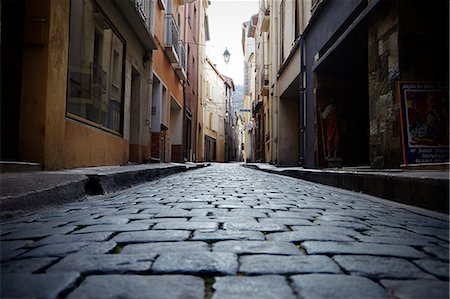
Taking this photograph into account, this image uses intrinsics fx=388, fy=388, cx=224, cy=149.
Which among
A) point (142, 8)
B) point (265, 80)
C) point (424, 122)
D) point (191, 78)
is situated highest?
point (191, 78)

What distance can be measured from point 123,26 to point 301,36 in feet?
15.8

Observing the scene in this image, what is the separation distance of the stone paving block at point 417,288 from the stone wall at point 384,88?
3.73 metres

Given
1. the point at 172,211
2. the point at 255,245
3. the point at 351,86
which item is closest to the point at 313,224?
the point at 255,245

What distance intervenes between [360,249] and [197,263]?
0.82m

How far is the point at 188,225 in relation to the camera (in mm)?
2477

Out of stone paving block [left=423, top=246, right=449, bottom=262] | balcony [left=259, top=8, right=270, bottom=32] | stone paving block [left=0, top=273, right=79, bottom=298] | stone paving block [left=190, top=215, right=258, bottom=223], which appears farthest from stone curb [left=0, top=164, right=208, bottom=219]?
balcony [left=259, top=8, right=270, bottom=32]

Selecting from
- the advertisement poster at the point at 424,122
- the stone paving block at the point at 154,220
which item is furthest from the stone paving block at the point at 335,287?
the advertisement poster at the point at 424,122

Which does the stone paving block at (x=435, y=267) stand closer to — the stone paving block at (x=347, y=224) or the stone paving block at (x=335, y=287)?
the stone paving block at (x=335, y=287)

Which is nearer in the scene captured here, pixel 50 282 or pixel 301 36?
pixel 50 282

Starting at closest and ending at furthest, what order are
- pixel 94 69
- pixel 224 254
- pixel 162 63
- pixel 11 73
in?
pixel 224 254
pixel 11 73
pixel 94 69
pixel 162 63

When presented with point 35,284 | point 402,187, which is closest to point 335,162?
point 402,187

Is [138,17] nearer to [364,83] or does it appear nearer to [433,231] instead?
[364,83]

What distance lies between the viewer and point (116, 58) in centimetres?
875

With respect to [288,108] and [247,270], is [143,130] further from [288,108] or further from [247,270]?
[247,270]
